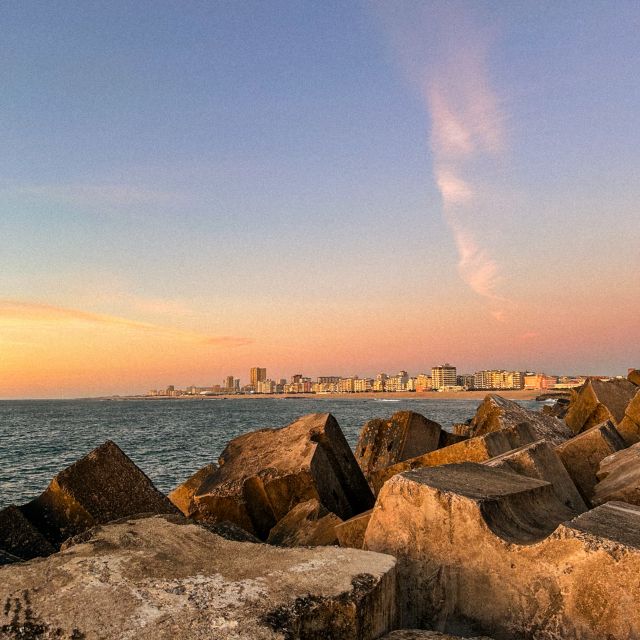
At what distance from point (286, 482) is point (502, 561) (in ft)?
11.7

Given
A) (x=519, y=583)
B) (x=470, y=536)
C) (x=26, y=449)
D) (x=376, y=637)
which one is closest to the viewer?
(x=376, y=637)

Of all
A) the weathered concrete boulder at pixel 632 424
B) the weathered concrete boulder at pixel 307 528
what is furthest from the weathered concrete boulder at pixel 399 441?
the weathered concrete boulder at pixel 307 528

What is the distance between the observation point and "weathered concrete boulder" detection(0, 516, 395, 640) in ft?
7.39

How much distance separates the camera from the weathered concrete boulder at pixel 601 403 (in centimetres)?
1199

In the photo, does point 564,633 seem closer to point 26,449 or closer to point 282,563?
point 282,563

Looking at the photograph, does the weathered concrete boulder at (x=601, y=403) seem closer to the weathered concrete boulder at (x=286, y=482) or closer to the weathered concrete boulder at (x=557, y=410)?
the weathered concrete boulder at (x=286, y=482)

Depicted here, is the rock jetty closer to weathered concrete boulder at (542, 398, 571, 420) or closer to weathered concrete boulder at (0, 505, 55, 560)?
weathered concrete boulder at (0, 505, 55, 560)

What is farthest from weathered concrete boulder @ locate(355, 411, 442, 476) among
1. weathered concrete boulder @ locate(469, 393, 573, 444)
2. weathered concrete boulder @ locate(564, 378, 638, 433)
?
weathered concrete boulder @ locate(564, 378, 638, 433)

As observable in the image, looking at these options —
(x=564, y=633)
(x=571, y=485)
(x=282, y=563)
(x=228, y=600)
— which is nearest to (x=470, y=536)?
(x=564, y=633)

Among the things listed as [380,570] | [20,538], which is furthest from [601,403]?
[20,538]

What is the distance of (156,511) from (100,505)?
0.49 metres

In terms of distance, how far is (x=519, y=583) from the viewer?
9.36 feet

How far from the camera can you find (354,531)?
4.03m

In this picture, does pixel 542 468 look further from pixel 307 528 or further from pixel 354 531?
pixel 307 528
